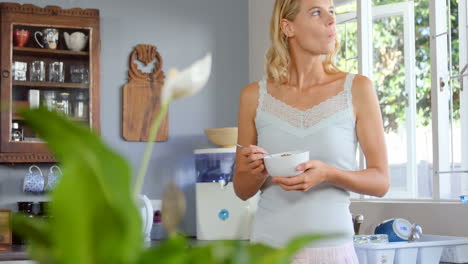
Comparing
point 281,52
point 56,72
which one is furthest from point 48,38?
point 281,52

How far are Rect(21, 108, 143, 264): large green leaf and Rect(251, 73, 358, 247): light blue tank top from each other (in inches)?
41.8

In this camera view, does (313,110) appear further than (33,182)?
No

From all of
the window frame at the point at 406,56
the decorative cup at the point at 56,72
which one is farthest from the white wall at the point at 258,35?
the decorative cup at the point at 56,72

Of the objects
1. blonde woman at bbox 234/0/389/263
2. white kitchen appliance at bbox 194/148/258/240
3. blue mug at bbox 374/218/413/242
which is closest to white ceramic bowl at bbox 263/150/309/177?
blonde woman at bbox 234/0/389/263

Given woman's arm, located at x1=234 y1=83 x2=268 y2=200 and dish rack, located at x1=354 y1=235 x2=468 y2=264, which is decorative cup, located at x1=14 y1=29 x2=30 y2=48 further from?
woman's arm, located at x1=234 y1=83 x2=268 y2=200

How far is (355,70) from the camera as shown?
151 inches

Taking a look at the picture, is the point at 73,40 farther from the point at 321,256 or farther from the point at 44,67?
the point at 321,256

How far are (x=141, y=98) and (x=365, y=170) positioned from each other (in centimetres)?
304

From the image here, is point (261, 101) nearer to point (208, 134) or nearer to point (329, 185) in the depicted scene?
point (329, 185)

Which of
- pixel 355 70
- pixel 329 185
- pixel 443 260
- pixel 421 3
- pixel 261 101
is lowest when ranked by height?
pixel 443 260

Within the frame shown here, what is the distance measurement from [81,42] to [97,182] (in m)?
3.83

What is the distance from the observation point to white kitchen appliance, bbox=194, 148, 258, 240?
401 centimetres

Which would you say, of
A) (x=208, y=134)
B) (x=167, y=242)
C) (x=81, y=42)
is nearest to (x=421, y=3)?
(x=208, y=134)

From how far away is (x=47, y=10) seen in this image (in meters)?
4.09
